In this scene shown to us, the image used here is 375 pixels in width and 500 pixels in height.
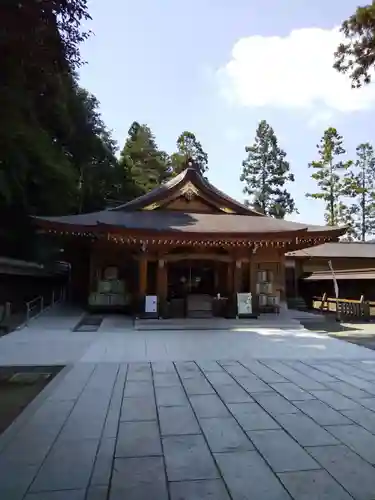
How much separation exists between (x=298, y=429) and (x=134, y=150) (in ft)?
111

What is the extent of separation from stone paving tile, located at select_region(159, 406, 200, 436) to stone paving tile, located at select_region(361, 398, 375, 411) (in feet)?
6.02

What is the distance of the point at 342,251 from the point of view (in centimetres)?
2116

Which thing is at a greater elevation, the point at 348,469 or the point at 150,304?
the point at 150,304

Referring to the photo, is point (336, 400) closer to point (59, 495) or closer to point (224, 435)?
point (224, 435)

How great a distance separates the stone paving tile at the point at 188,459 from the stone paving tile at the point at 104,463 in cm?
40

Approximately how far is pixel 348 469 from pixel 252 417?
118 cm

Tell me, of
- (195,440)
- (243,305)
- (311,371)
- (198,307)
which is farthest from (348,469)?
(198,307)

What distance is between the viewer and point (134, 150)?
3506cm

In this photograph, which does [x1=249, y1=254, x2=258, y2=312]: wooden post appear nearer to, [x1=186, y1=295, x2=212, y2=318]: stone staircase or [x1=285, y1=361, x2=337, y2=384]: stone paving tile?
[x1=186, y1=295, x2=212, y2=318]: stone staircase

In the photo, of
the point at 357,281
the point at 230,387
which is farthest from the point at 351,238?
the point at 230,387

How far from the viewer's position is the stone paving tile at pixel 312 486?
7.52 ft

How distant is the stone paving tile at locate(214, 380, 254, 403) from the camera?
14.1 feet

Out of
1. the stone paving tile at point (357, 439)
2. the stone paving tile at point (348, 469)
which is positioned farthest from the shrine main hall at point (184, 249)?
the stone paving tile at point (348, 469)

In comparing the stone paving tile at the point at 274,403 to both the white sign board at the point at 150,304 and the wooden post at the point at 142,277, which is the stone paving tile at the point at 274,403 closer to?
the white sign board at the point at 150,304
